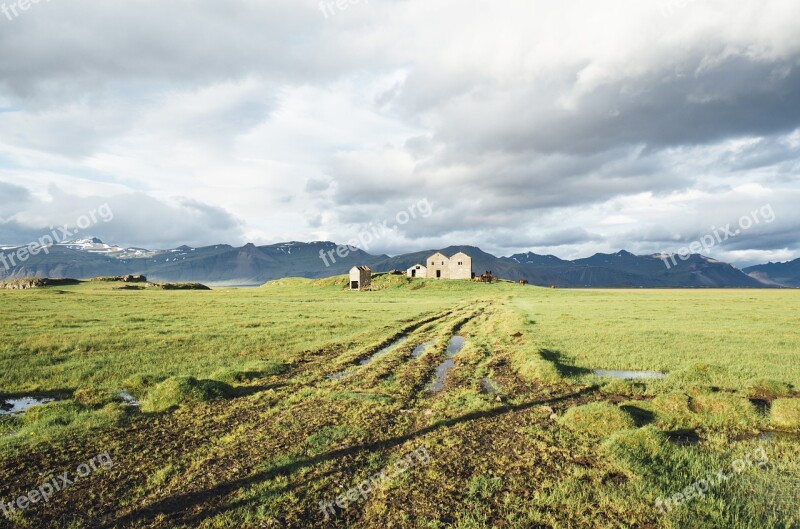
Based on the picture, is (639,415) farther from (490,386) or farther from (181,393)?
(181,393)

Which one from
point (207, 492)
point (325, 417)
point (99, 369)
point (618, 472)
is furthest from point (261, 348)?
point (618, 472)

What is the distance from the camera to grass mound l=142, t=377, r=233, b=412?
1697 centimetres

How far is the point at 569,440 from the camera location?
44.1 ft

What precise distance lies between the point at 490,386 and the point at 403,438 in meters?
8.08

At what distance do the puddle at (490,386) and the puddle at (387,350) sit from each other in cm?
783

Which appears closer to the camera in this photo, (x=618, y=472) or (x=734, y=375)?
(x=618, y=472)

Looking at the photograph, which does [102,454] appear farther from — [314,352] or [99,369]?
[314,352]

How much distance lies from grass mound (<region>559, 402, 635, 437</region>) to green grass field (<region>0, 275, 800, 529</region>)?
65mm

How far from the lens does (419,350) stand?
98.8ft

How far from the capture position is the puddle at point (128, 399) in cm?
1779


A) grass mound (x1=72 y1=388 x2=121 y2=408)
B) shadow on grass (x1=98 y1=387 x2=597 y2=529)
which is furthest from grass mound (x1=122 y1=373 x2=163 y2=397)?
shadow on grass (x1=98 y1=387 x2=597 y2=529)

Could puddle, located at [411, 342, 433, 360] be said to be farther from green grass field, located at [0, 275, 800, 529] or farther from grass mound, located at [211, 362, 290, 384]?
grass mound, located at [211, 362, 290, 384]

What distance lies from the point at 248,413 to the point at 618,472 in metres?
12.8

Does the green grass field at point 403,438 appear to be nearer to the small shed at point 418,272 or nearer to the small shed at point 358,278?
the small shed at point 358,278
